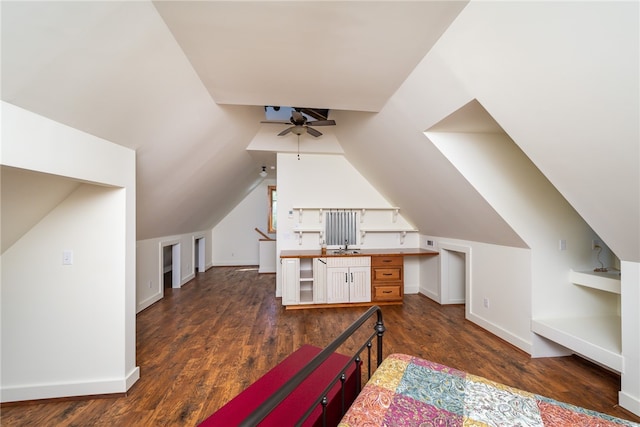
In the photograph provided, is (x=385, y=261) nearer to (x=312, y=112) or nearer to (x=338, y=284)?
(x=338, y=284)

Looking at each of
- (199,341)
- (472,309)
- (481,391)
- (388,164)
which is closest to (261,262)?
(199,341)

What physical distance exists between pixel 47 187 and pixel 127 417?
6.07 feet

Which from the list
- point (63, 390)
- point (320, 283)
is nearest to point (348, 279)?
point (320, 283)

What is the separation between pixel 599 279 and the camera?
263 centimetres

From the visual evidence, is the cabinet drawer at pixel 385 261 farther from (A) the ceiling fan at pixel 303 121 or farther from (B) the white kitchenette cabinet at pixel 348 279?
(A) the ceiling fan at pixel 303 121

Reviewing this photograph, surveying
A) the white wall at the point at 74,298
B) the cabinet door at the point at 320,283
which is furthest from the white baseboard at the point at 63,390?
the cabinet door at the point at 320,283

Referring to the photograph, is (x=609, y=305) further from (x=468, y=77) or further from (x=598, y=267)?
(x=468, y=77)

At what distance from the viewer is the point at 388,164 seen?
12.7ft

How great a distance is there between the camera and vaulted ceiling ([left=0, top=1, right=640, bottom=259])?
4.18 ft

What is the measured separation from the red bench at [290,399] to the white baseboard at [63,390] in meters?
1.38

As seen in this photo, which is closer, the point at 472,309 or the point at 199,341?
the point at 199,341

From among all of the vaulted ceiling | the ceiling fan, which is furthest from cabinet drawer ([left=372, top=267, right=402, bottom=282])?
the ceiling fan

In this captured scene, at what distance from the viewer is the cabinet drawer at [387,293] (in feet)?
14.7

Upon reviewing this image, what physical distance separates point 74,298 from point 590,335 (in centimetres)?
464
